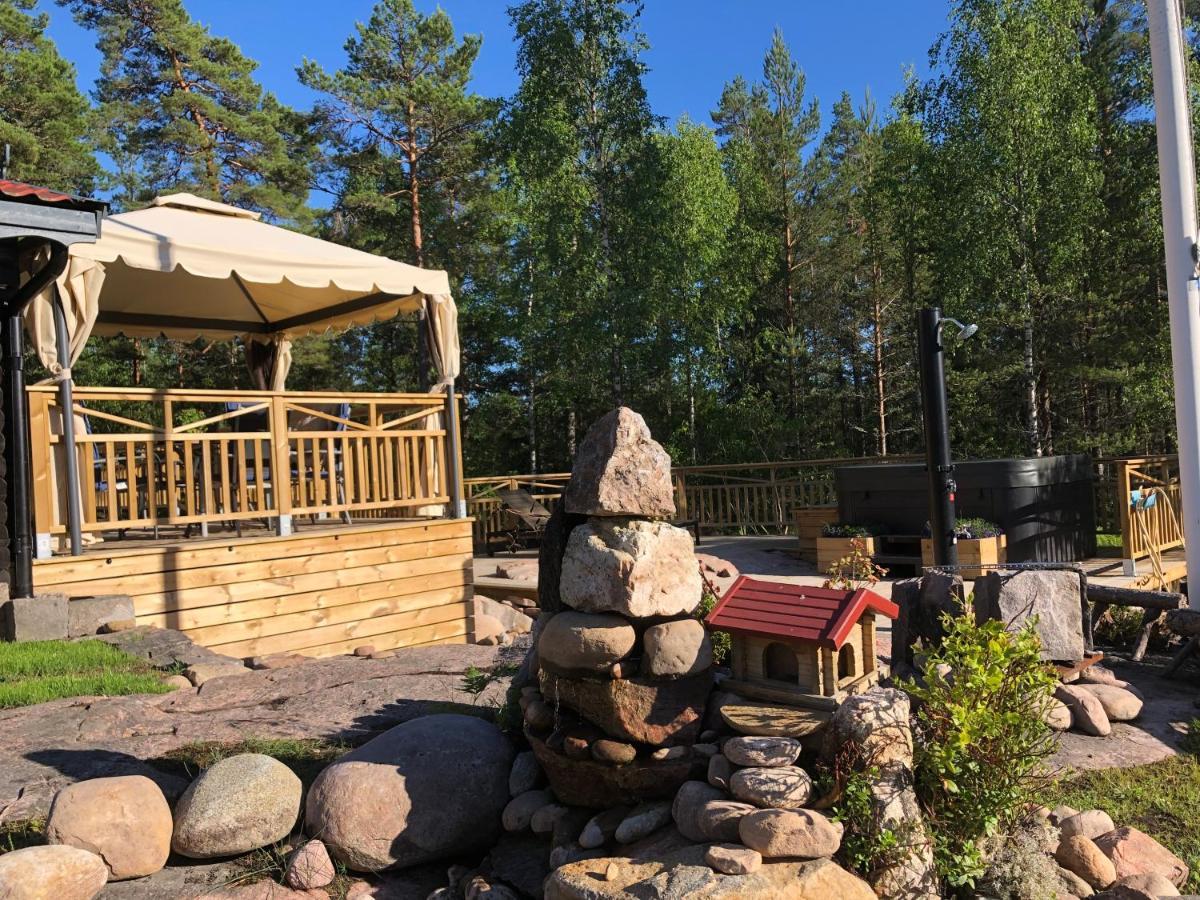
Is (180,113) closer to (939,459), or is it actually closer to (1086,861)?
(939,459)

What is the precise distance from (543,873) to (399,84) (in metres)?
21.4

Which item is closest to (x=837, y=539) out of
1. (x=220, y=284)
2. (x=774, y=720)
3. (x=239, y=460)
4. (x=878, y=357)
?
(x=239, y=460)

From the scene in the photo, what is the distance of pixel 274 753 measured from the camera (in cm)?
412

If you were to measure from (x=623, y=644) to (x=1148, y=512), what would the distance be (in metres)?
7.83

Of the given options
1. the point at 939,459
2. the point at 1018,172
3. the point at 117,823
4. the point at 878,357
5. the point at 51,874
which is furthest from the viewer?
the point at 878,357

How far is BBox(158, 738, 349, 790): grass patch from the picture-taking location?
156 inches

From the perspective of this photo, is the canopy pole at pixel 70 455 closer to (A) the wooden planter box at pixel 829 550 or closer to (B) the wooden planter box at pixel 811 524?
(A) the wooden planter box at pixel 829 550

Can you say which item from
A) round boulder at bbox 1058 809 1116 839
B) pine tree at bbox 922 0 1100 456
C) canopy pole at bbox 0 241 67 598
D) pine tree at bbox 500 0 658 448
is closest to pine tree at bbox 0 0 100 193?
pine tree at bbox 500 0 658 448

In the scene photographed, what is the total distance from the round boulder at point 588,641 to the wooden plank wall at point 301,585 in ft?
12.4

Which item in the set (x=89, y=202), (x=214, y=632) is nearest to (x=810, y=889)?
(x=214, y=632)

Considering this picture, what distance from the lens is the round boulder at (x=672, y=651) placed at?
11.1 feet

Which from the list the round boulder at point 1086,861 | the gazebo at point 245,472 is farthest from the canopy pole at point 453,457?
the round boulder at point 1086,861

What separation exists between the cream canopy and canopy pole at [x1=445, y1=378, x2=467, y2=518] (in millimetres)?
217

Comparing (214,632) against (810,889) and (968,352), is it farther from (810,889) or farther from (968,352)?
(968,352)
